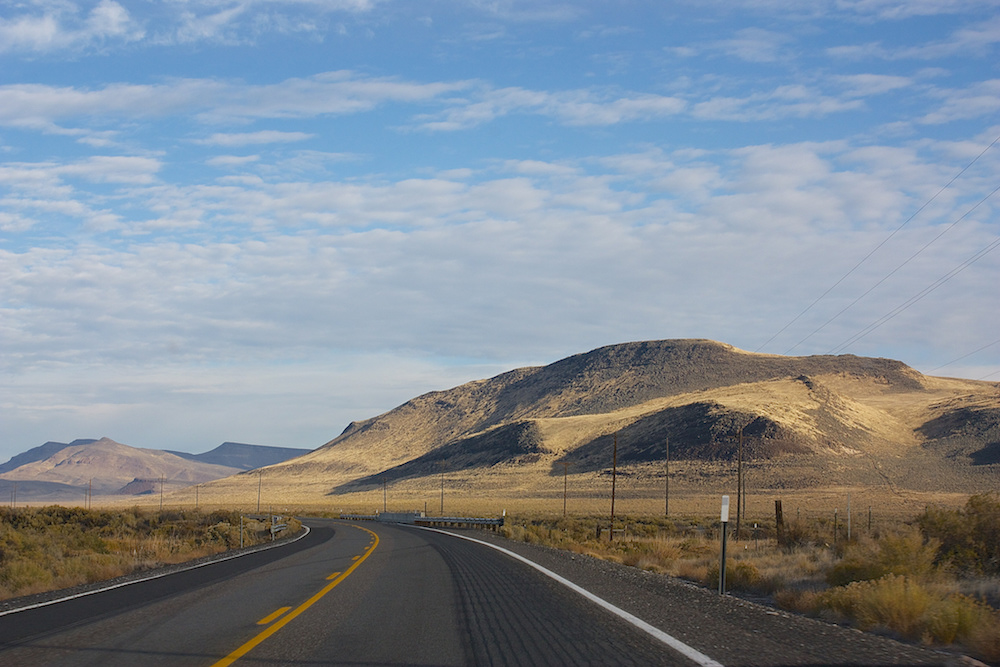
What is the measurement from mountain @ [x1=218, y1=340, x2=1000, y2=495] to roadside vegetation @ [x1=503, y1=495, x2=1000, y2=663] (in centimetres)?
6574

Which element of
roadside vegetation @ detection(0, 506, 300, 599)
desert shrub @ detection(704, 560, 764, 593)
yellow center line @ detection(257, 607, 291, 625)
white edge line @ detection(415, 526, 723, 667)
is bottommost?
roadside vegetation @ detection(0, 506, 300, 599)

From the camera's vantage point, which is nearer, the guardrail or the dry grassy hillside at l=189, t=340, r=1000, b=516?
the guardrail

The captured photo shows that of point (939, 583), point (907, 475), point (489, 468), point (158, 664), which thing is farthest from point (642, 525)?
point (489, 468)

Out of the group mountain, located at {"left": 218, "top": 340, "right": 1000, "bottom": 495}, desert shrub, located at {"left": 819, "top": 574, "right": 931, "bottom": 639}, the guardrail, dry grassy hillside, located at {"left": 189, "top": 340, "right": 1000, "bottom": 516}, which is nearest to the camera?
desert shrub, located at {"left": 819, "top": 574, "right": 931, "bottom": 639}

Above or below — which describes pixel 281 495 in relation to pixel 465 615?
below

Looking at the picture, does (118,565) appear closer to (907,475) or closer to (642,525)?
(642,525)

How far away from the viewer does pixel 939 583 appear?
44.2ft

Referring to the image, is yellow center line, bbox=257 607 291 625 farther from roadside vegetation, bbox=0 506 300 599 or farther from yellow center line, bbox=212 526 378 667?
roadside vegetation, bbox=0 506 300 599

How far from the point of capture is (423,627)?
911cm

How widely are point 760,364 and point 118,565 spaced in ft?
524

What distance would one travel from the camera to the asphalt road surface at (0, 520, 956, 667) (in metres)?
7.40

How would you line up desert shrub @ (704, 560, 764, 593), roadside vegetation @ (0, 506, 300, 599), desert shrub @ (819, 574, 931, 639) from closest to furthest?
desert shrub @ (819, 574, 931, 639)
desert shrub @ (704, 560, 764, 593)
roadside vegetation @ (0, 506, 300, 599)

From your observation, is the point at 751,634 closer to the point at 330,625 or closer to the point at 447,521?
the point at 330,625

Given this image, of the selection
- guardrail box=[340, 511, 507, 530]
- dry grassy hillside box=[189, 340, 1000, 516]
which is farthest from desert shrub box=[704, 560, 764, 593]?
dry grassy hillside box=[189, 340, 1000, 516]
